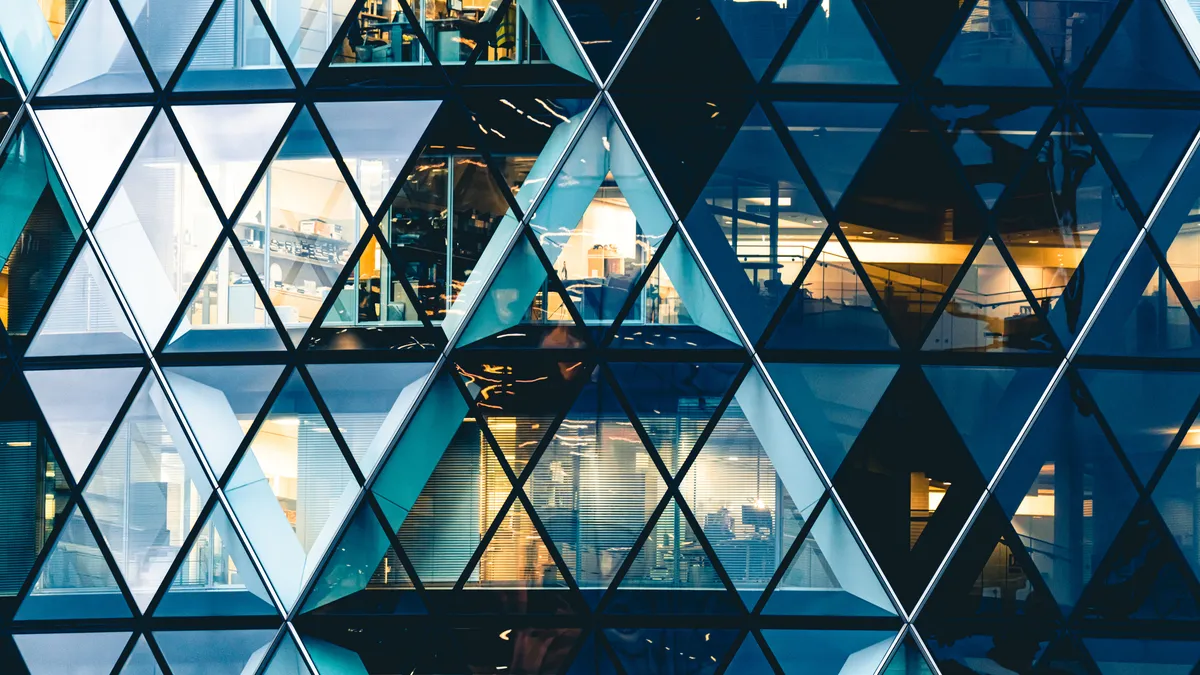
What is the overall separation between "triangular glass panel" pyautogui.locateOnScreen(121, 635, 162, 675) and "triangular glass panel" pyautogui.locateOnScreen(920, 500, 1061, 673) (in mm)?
7027

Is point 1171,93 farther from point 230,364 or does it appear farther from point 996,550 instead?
point 230,364

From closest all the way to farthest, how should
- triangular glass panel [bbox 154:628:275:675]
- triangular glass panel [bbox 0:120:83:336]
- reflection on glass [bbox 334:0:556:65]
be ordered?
1. triangular glass panel [bbox 154:628:275:675]
2. reflection on glass [bbox 334:0:556:65]
3. triangular glass panel [bbox 0:120:83:336]

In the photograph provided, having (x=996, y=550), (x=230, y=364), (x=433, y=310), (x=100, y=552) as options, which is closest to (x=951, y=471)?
(x=996, y=550)

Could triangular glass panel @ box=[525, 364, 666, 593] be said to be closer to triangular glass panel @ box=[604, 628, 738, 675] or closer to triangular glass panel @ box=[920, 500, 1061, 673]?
triangular glass panel @ box=[604, 628, 738, 675]

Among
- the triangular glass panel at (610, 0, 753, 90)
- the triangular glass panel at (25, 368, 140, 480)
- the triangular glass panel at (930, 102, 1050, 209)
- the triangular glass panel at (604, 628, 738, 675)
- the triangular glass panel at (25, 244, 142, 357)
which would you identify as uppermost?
the triangular glass panel at (610, 0, 753, 90)

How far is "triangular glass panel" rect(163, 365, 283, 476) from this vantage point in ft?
26.0

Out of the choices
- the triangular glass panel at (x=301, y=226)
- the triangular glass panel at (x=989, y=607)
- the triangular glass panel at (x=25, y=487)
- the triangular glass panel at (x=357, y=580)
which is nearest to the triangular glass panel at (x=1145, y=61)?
the triangular glass panel at (x=989, y=607)

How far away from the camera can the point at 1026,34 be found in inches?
306

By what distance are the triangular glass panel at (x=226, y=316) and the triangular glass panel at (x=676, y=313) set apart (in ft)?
9.87

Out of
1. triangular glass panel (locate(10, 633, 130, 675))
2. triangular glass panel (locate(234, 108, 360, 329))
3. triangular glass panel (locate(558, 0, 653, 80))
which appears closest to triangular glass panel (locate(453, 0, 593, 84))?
triangular glass panel (locate(558, 0, 653, 80))

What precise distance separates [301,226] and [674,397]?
12.5 feet

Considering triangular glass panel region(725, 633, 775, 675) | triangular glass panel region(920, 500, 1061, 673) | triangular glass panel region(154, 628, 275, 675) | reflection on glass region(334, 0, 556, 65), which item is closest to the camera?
triangular glass panel region(920, 500, 1061, 673)

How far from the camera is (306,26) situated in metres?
8.02

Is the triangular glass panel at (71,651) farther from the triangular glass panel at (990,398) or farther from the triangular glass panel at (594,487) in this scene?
the triangular glass panel at (990,398)
